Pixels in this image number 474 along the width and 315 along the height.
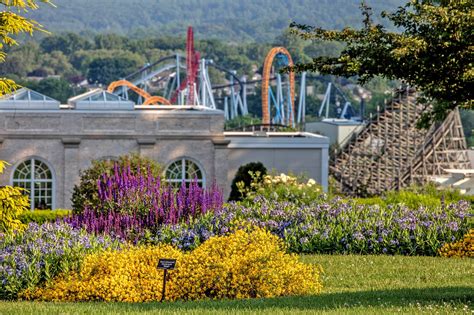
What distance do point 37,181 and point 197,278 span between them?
93.4ft

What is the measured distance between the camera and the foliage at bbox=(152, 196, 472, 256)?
72.4 ft

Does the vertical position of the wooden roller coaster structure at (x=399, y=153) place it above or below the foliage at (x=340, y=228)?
above

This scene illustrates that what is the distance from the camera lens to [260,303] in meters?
14.2

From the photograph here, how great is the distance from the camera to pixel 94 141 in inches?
1732

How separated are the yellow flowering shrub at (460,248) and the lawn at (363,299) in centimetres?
154

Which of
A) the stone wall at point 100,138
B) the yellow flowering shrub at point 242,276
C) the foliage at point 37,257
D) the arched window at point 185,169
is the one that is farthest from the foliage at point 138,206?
the arched window at point 185,169

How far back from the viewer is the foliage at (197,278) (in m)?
16.0

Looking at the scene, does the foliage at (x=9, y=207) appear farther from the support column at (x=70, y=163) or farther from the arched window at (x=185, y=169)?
the arched window at (x=185, y=169)

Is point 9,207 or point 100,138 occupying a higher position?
point 100,138

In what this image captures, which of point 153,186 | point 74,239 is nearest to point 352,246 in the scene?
point 153,186

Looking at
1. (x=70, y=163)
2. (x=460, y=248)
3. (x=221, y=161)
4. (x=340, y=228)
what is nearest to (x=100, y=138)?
(x=70, y=163)

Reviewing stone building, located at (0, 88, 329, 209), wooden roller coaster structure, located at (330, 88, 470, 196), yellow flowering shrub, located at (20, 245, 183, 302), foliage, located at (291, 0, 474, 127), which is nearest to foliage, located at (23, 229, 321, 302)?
yellow flowering shrub, located at (20, 245, 183, 302)

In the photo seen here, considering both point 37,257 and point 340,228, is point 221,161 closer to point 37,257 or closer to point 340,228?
point 340,228

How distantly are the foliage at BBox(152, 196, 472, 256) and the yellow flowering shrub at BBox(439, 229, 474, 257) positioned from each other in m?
0.21
